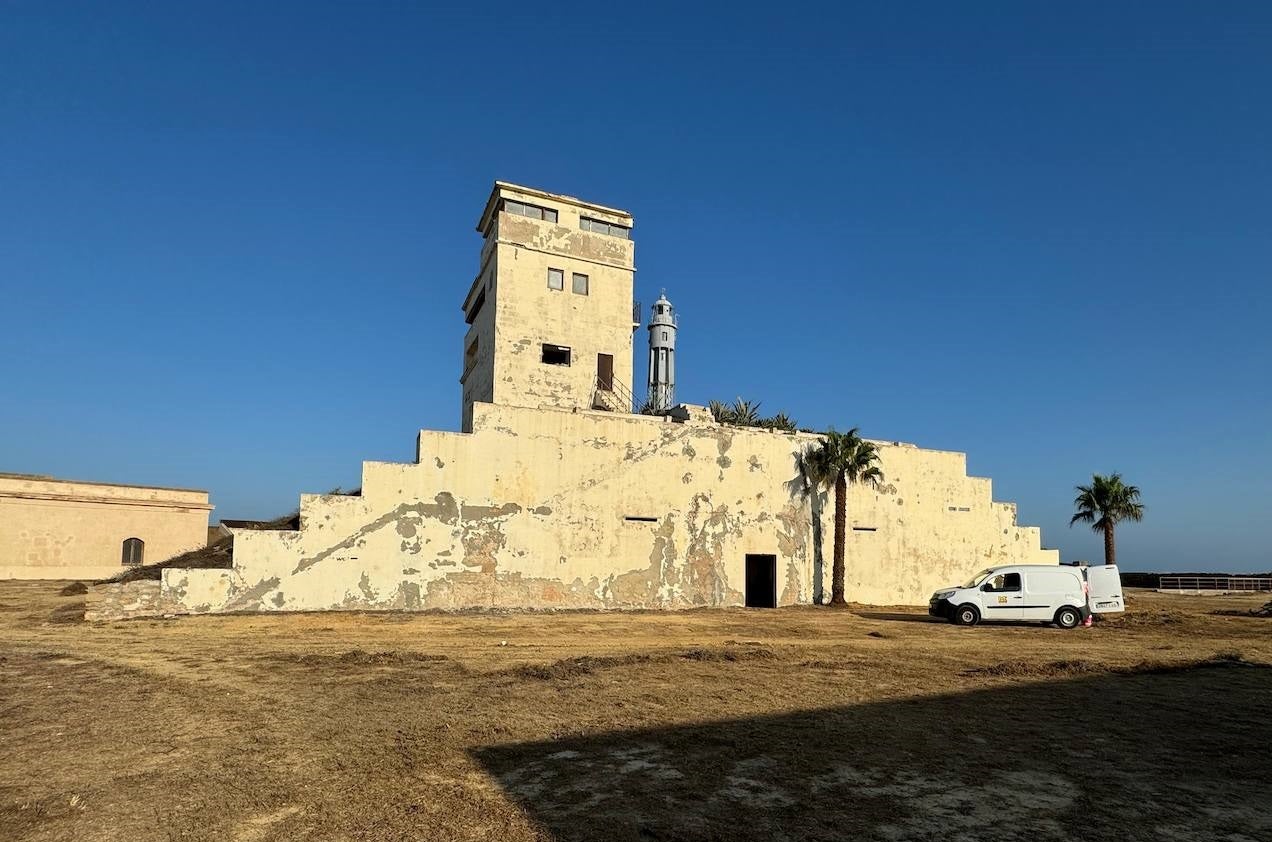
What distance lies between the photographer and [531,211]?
33.5 m

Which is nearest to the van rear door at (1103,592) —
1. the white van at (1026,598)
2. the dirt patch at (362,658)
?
the white van at (1026,598)

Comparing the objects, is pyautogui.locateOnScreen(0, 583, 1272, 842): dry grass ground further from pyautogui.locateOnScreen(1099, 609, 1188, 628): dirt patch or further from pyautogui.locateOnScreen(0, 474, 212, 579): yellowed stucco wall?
pyautogui.locateOnScreen(0, 474, 212, 579): yellowed stucco wall

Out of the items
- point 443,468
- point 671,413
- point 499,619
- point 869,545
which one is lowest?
point 499,619

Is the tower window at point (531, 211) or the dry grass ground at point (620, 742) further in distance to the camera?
the tower window at point (531, 211)

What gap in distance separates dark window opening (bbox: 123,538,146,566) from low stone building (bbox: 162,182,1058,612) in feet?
69.1

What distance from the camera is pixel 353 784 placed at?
704 cm

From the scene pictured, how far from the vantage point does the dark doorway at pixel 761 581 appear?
1211 inches

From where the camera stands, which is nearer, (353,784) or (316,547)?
(353,784)

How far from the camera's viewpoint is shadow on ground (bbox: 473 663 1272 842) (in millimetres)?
6121

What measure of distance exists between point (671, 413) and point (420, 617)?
13.7 m

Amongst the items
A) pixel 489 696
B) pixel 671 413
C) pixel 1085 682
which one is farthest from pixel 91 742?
pixel 671 413

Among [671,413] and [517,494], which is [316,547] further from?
[671,413]

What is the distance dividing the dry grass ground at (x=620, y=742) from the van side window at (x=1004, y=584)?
681 centimetres

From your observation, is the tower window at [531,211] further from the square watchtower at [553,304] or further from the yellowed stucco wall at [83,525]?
the yellowed stucco wall at [83,525]
